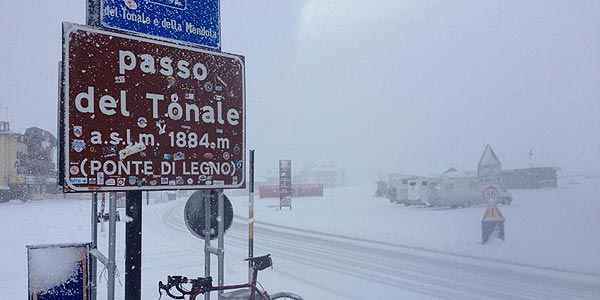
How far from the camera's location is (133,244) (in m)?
3.09

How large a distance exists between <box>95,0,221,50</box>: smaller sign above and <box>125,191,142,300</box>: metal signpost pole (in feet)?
3.46

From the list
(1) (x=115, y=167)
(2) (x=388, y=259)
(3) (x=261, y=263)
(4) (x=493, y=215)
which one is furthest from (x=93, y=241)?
(4) (x=493, y=215)

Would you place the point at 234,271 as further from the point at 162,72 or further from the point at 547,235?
the point at 547,235

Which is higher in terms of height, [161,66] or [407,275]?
[161,66]

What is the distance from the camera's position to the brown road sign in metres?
2.69

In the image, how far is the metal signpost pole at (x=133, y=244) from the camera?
10.1 feet

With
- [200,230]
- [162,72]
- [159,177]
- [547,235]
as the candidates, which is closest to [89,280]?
[200,230]

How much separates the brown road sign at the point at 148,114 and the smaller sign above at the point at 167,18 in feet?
0.43

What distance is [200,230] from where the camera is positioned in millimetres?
4816

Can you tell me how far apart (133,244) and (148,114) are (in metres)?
0.83

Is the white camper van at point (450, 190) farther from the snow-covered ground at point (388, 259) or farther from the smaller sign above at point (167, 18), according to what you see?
the smaller sign above at point (167, 18)

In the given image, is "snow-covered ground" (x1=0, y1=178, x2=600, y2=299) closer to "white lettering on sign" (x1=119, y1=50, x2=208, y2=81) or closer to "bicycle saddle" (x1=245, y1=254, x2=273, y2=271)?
"bicycle saddle" (x1=245, y1=254, x2=273, y2=271)

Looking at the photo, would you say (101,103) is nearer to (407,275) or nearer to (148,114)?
(148,114)

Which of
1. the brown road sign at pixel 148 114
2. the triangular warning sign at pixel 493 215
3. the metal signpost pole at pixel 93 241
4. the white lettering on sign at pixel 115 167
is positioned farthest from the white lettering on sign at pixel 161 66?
the triangular warning sign at pixel 493 215
